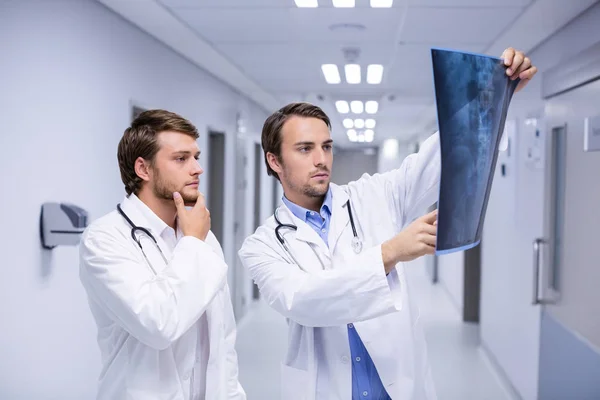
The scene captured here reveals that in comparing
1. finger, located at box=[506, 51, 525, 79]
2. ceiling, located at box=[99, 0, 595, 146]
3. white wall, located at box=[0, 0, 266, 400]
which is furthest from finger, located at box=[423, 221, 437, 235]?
ceiling, located at box=[99, 0, 595, 146]

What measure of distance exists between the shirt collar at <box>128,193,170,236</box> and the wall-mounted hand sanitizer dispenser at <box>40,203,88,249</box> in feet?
2.97

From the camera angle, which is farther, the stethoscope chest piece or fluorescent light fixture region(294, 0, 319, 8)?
fluorescent light fixture region(294, 0, 319, 8)

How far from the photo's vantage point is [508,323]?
4.27 meters

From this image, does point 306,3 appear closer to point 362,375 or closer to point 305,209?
point 305,209

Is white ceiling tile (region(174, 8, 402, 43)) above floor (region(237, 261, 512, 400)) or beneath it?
above

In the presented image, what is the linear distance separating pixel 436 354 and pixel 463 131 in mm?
4353

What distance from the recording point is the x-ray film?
0.97 metres

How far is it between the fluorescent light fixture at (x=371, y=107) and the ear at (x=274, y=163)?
4.48m

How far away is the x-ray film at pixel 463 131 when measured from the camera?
38.3 inches

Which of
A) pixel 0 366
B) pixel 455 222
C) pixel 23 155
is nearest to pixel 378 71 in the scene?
pixel 23 155

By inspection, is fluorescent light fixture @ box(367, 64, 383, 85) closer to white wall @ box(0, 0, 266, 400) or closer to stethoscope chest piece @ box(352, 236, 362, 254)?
white wall @ box(0, 0, 266, 400)

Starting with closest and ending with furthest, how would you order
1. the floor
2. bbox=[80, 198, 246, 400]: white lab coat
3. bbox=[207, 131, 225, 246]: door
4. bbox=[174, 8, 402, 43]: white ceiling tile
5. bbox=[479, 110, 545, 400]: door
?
bbox=[80, 198, 246, 400]: white lab coat, bbox=[174, 8, 402, 43]: white ceiling tile, bbox=[479, 110, 545, 400]: door, the floor, bbox=[207, 131, 225, 246]: door

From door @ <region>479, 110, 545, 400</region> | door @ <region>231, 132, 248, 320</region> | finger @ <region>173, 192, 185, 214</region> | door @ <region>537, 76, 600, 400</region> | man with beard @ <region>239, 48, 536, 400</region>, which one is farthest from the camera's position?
door @ <region>231, 132, 248, 320</region>

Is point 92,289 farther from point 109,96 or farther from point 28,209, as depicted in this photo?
point 109,96
